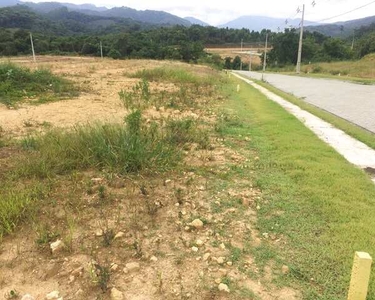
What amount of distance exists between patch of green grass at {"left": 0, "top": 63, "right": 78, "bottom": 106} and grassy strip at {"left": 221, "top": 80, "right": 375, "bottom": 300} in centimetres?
665

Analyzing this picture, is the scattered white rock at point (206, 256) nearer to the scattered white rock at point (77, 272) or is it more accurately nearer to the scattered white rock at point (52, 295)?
the scattered white rock at point (77, 272)

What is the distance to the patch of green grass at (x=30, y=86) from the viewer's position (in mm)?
9977

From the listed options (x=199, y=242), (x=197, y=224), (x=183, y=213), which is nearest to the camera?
(x=199, y=242)

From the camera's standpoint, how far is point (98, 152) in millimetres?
4809

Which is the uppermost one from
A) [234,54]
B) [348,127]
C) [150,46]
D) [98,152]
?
[150,46]

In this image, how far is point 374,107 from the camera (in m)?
11.4

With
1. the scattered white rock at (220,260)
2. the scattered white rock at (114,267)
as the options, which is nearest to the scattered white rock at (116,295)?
the scattered white rock at (114,267)

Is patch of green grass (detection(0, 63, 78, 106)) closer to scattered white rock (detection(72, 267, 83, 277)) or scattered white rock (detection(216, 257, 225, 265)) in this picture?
scattered white rock (detection(72, 267, 83, 277))

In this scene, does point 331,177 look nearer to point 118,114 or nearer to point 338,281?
point 338,281

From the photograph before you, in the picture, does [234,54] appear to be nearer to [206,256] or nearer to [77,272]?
[206,256]

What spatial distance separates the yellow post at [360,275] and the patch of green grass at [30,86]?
29.5 feet

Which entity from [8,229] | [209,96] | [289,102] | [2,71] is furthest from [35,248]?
[289,102]

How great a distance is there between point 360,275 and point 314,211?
1741 millimetres

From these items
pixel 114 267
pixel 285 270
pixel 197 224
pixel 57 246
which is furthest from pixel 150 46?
pixel 285 270
